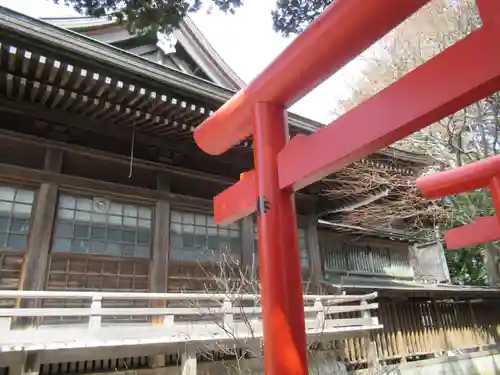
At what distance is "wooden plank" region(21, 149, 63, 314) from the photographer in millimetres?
4977

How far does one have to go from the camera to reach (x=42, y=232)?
5.20 metres

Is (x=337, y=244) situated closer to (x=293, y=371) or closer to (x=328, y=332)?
(x=328, y=332)

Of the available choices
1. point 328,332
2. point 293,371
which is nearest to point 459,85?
point 293,371

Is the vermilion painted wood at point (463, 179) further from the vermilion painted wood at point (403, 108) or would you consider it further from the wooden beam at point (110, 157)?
the wooden beam at point (110, 157)

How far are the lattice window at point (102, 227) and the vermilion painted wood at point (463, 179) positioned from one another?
4269 millimetres

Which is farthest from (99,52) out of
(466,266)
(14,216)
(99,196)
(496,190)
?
(466,266)

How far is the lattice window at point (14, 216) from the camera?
16.6 feet

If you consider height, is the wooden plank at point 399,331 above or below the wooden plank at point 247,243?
below

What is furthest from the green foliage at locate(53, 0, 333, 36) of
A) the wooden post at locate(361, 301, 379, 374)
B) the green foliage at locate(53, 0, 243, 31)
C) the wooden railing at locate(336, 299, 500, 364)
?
the wooden railing at locate(336, 299, 500, 364)

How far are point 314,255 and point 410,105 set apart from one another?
6.94 meters

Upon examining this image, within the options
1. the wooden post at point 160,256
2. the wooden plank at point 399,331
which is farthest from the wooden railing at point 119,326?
the wooden plank at point 399,331

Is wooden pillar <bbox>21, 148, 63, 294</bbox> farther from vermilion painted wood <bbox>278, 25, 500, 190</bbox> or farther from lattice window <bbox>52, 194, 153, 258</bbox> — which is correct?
vermilion painted wood <bbox>278, 25, 500, 190</bbox>

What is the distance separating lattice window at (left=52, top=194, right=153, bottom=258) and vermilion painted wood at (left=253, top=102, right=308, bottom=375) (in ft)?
14.4

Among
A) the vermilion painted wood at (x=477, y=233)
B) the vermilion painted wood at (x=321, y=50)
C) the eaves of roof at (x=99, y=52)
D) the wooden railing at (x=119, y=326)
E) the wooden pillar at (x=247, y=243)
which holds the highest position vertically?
the eaves of roof at (x=99, y=52)
